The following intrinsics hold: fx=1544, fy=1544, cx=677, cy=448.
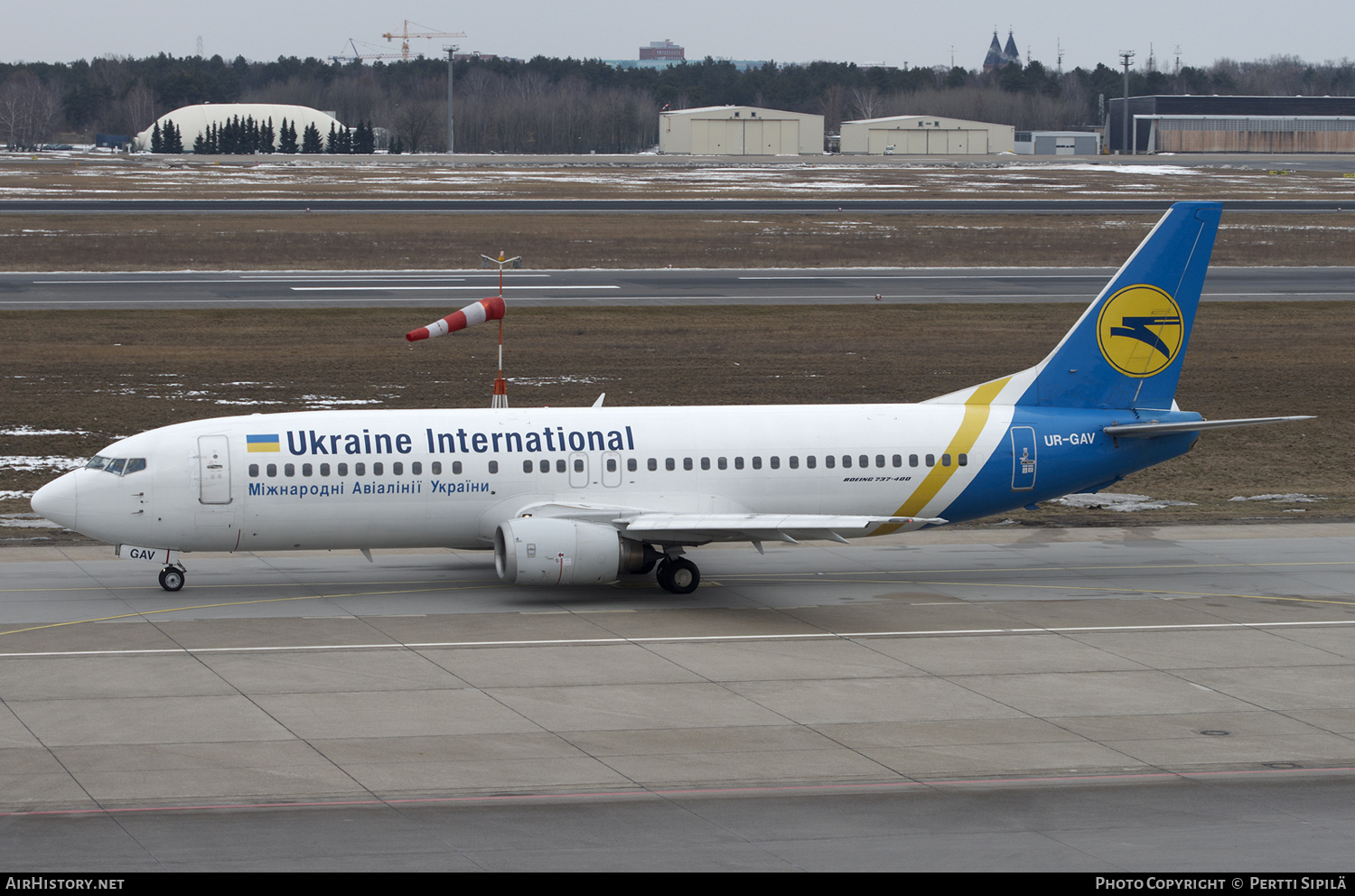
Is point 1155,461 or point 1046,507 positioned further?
point 1046,507

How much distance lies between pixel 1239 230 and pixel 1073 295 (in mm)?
37106

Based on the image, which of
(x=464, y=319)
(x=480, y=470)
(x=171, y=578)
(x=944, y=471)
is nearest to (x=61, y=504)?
(x=171, y=578)

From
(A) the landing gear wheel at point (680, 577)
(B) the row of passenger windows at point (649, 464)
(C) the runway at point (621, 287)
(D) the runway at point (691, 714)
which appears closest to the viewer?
(D) the runway at point (691, 714)

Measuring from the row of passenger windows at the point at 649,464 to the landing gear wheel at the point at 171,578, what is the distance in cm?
256

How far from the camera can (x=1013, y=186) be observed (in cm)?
16262

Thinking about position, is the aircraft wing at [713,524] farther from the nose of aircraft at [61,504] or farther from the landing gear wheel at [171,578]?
the nose of aircraft at [61,504]

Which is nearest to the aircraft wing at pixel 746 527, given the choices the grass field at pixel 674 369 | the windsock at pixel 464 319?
the windsock at pixel 464 319

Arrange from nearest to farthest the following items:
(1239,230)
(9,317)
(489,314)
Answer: (489,314) < (9,317) < (1239,230)

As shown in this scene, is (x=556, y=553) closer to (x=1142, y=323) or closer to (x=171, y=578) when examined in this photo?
(x=171, y=578)

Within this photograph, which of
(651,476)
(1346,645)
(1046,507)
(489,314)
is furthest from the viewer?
(1046,507)

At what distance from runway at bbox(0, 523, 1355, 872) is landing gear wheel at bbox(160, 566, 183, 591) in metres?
0.35

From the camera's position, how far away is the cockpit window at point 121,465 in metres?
31.5

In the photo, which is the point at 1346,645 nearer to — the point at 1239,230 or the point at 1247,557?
the point at 1247,557

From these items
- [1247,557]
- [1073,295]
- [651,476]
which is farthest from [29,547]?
[1073,295]
